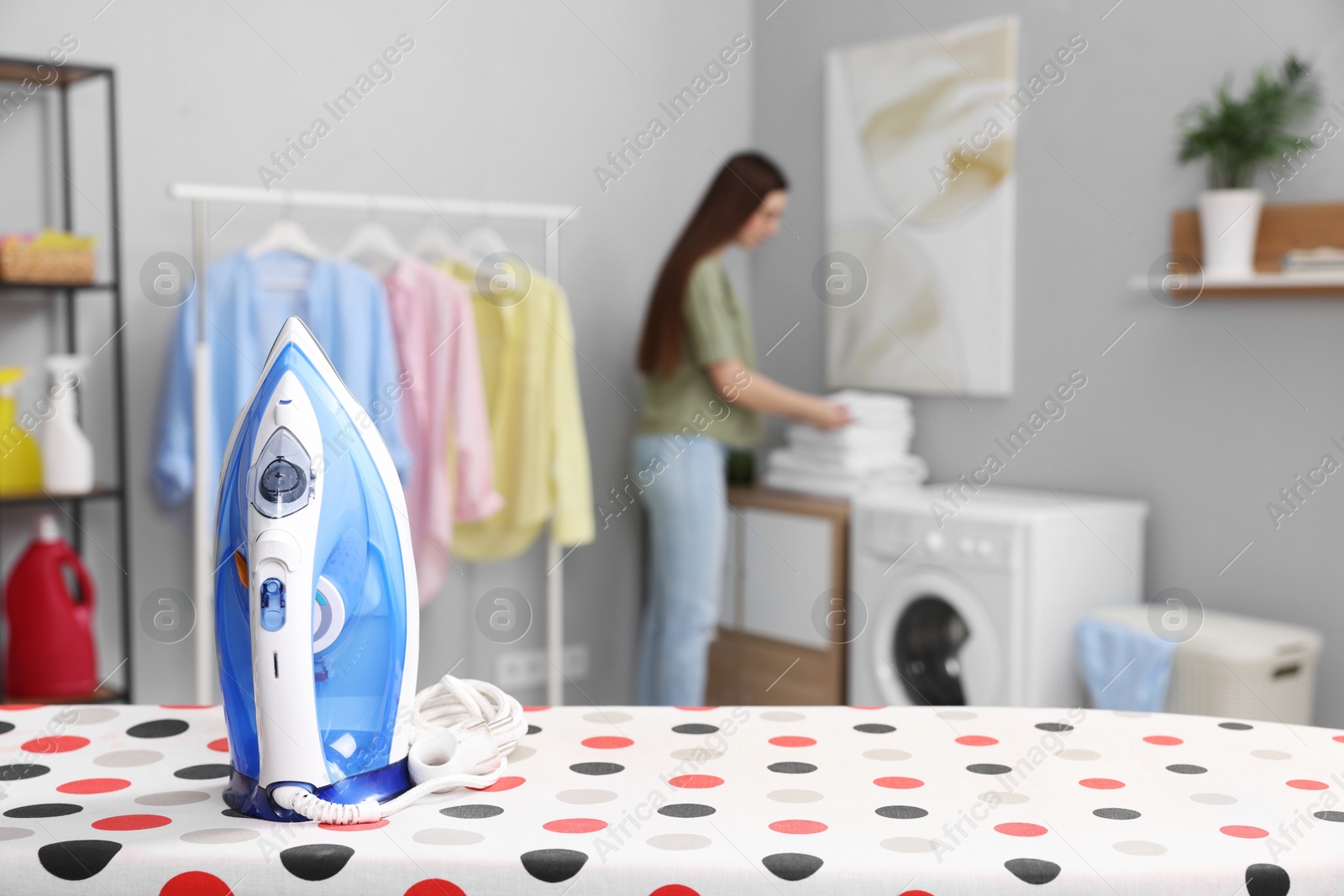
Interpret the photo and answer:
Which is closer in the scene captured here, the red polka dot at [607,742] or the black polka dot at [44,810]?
the black polka dot at [44,810]

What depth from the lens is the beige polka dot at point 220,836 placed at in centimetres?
84

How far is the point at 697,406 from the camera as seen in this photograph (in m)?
3.23

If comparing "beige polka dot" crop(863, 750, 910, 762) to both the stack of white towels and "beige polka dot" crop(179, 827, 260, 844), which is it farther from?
the stack of white towels

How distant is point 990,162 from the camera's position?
3.36m

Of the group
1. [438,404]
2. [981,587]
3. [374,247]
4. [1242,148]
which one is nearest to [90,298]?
[374,247]

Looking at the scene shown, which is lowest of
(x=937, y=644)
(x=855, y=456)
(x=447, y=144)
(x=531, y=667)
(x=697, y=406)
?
(x=531, y=667)

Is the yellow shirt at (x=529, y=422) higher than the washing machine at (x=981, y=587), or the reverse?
the yellow shirt at (x=529, y=422)

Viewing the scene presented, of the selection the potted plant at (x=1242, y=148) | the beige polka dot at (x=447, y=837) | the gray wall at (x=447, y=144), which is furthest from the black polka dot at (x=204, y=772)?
the potted plant at (x=1242, y=148)

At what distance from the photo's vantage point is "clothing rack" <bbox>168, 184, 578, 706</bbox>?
262cm

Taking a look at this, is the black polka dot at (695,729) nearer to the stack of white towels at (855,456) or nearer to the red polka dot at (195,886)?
the red polka dot at (195,886)

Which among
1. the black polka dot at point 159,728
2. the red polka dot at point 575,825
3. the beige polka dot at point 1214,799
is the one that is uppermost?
the black polka dot at point 159,728

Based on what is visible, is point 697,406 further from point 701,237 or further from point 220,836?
point 220,836

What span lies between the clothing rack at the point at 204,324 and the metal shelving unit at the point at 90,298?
0.14m

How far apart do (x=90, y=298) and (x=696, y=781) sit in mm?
2327
